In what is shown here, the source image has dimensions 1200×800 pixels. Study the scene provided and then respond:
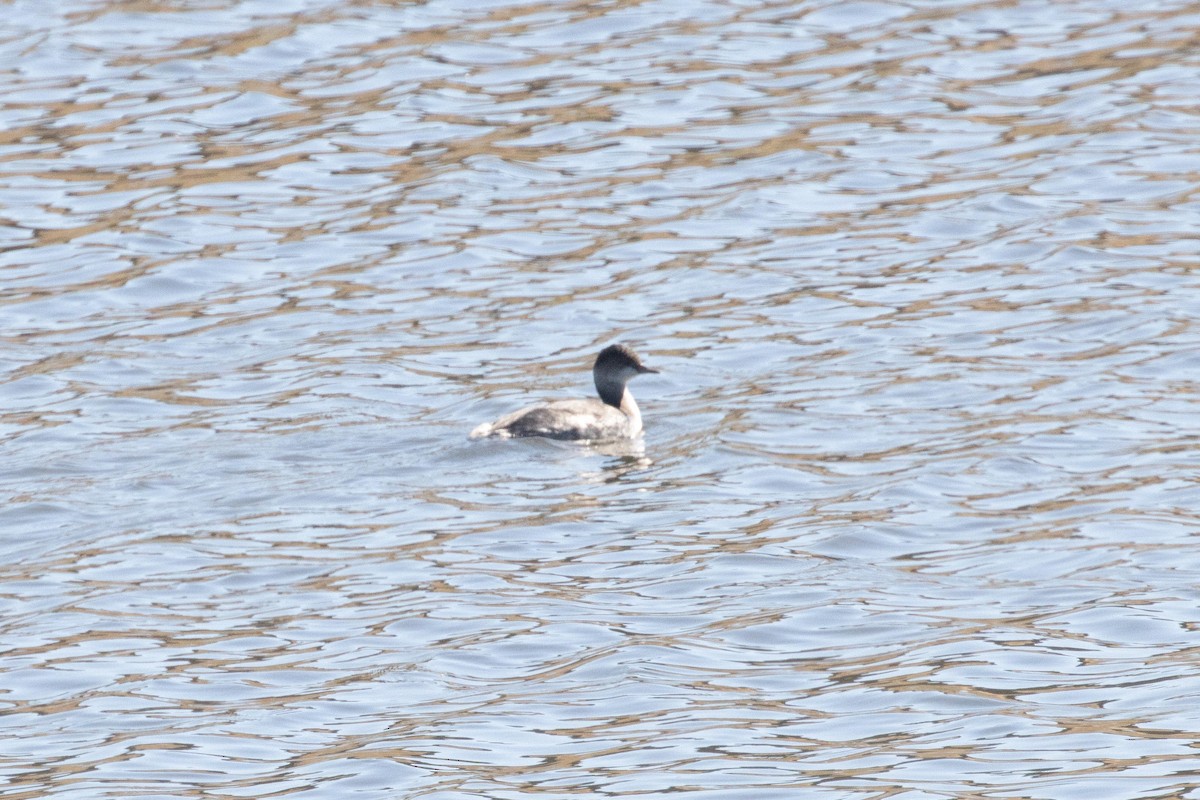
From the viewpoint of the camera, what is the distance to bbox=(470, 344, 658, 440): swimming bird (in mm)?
14914

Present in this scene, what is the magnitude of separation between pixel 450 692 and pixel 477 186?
35.2ft

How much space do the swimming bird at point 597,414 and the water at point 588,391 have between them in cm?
20

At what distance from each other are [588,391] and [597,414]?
160 centimetres

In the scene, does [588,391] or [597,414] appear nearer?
[597,414]

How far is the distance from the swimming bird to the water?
20 cm

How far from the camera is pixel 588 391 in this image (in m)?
17.0

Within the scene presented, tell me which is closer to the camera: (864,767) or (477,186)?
(864,767)

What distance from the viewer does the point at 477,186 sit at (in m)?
20.3

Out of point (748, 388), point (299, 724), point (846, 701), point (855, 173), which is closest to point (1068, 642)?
point (846, 701)

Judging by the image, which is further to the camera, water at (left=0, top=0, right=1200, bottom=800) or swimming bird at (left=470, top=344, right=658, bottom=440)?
swimming bird at (left=470, top=344, right=658, bottom=440)

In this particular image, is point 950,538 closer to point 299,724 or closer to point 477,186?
point 299,724

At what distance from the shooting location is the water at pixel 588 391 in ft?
31.9

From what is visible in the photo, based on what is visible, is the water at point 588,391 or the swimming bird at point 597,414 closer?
the water at point 588,391

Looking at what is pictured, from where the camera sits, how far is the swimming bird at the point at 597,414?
48.9 ft
